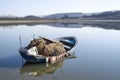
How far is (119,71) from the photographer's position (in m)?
17.5

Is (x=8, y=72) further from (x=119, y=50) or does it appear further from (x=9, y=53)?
(x=119, y=50)

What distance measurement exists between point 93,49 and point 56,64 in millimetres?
7010

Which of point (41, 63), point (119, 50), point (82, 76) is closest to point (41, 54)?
point (41, 63)

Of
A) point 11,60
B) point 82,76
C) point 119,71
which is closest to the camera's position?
point 82,76

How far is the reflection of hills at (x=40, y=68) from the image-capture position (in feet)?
58.2

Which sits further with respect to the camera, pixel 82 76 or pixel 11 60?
pixel 11 60

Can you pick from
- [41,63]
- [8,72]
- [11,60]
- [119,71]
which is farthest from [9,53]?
[119,71]

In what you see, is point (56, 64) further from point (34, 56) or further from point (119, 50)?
point (119, 50)

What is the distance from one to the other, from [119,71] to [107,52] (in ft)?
23.4

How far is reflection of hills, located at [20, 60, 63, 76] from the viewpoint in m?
17.7

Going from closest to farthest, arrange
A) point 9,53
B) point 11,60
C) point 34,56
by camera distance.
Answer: point 34,56 < point 11,60 < point 9,53

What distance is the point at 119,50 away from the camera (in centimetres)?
2567

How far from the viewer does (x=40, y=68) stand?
19062 mm

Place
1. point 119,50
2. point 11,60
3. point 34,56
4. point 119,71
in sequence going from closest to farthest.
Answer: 1. point 119,71
2. point 34,56
3. point 11,60
4. point 119,50
